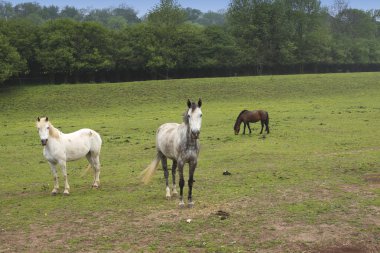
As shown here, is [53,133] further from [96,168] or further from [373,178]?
[373,178]

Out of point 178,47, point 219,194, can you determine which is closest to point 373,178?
point 219,194

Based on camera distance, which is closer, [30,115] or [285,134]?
[285,134]

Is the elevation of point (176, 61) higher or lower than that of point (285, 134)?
higher

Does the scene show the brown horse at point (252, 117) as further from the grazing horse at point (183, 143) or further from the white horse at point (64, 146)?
the grazing horse at point (183, 143)

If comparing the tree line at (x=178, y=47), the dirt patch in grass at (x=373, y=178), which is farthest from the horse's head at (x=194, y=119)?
the tree line at (x=178, y=47)

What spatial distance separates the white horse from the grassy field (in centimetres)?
82

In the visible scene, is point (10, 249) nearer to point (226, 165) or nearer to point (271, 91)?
point (226, 165)

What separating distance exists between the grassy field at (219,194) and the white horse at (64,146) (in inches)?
32.4

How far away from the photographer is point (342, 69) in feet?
287

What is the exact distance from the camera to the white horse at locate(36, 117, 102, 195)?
41.8 feet

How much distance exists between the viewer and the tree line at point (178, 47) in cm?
6125

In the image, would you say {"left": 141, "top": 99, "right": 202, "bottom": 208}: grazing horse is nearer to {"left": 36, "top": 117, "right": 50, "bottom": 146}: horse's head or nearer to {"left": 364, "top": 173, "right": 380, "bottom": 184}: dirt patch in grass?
{"left": 36, "top": 117, "right": 50, "bottom": 146}: horse's head

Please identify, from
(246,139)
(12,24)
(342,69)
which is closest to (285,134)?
(246,139)

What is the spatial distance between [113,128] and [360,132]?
1623 centimetres
